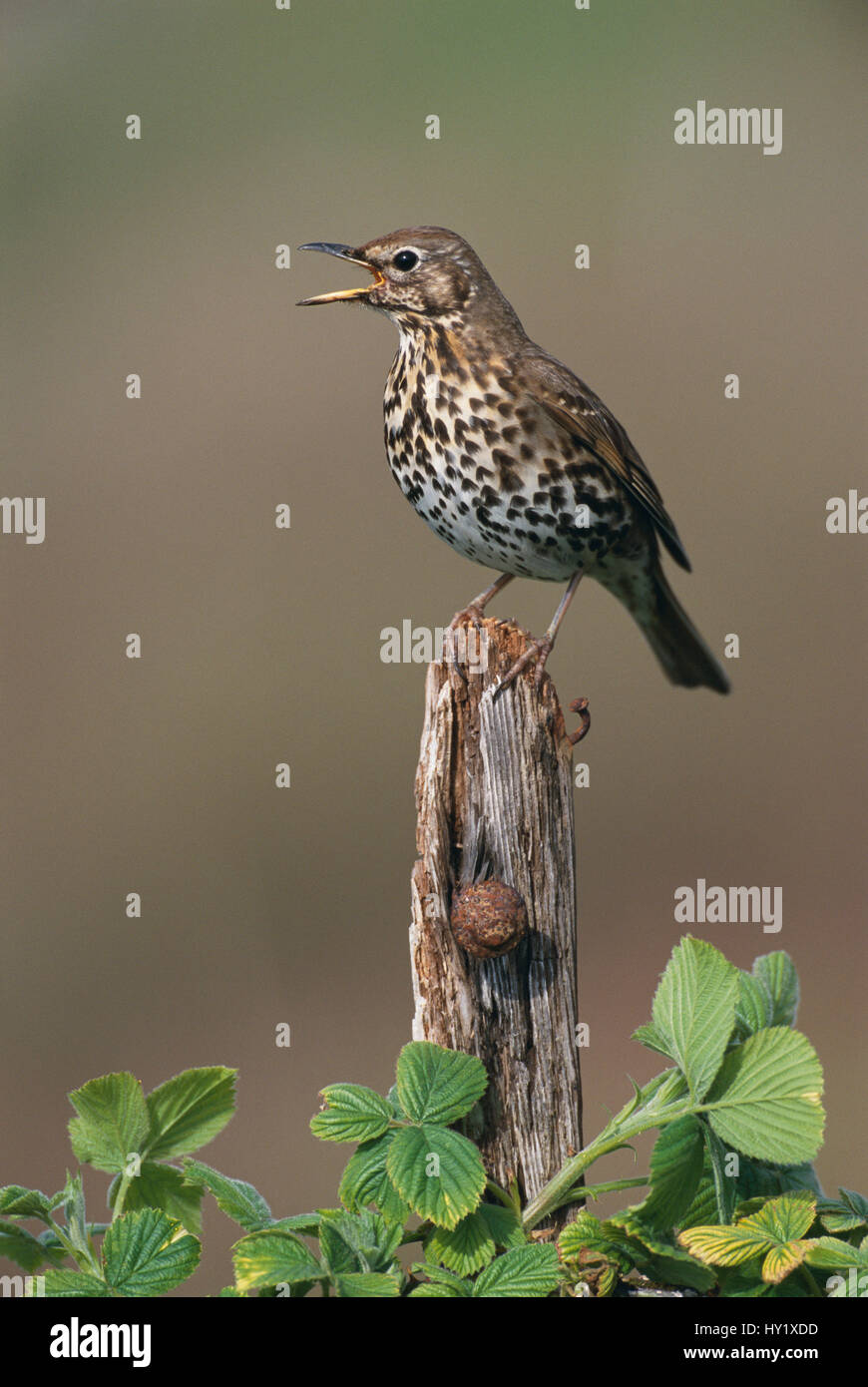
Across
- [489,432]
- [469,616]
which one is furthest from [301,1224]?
[489,432]

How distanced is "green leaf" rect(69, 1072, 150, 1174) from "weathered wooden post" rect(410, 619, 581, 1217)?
1.62 feet

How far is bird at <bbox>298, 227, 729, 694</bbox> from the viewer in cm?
326

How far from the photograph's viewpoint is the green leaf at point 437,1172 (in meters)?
1.79

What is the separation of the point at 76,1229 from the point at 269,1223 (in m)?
0.29

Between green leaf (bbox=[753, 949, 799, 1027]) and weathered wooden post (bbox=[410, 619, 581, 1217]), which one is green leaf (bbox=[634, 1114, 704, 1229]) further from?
green leaf (bbox=[753, 949, 799, 1027])

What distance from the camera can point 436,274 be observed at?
3.48 meters

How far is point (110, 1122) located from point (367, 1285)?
0.48 meters

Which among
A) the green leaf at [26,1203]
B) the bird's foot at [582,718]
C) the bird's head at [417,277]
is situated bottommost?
the green leaf at [26,1203]

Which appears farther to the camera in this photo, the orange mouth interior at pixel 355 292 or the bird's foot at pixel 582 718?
the orange mouth interior at pixel 355 292

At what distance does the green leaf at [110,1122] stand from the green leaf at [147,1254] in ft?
0.46

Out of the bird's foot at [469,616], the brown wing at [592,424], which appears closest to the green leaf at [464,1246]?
the bird's foot at [469,616]

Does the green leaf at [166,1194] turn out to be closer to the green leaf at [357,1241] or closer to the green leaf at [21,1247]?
the green leaf at [21,1247]

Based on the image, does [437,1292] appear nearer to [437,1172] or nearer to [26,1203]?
[437,1172]

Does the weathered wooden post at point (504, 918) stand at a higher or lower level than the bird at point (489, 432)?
lower
